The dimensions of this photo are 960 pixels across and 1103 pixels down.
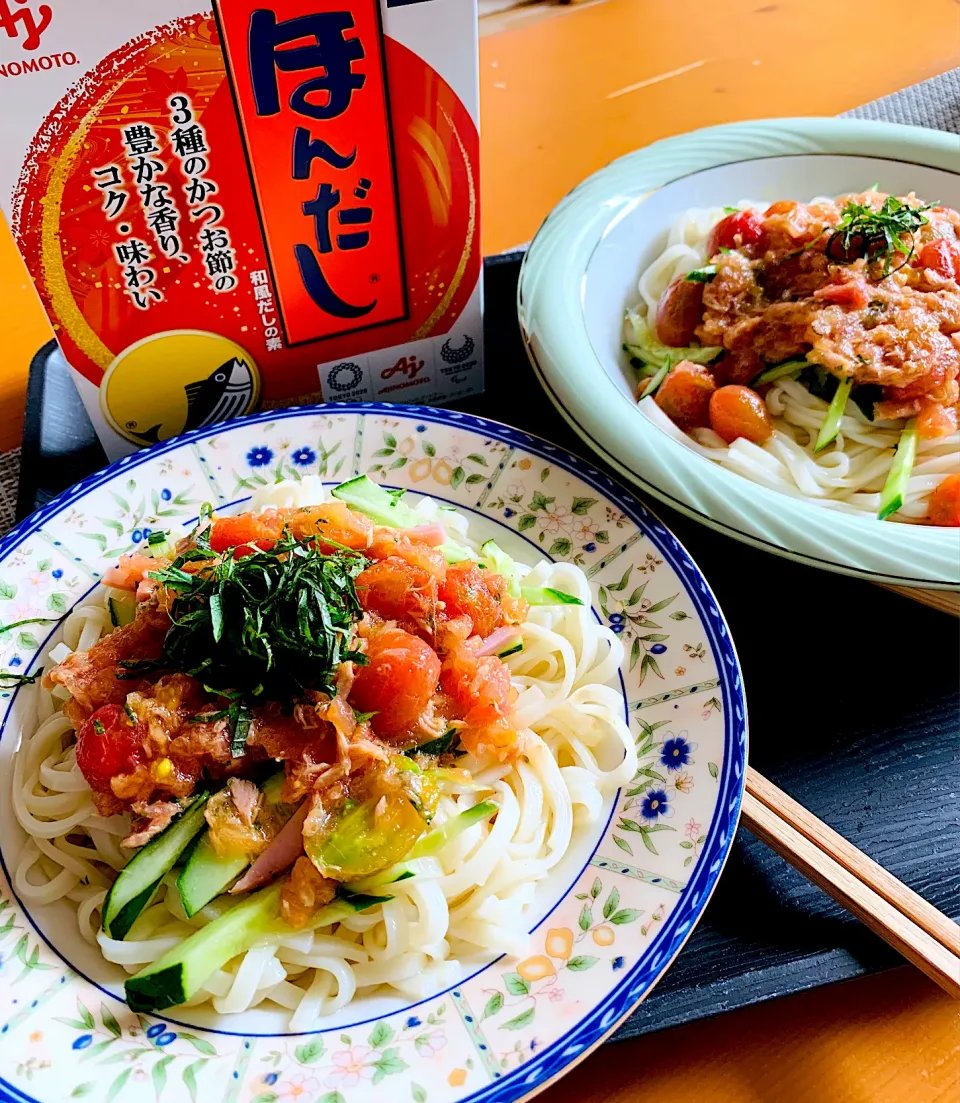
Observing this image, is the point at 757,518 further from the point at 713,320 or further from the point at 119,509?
the point at 119,509

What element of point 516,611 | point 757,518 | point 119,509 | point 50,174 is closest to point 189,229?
point 50,174

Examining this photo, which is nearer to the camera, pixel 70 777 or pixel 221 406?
pixel 70 777

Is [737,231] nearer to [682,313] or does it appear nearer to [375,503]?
[682,313]

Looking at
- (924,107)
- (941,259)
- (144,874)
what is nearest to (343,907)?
Answer: (144,874)

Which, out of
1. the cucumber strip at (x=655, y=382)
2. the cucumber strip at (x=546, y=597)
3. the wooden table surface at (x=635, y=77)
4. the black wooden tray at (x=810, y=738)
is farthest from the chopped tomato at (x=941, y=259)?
the cucumber strip at (x=546, y=597)

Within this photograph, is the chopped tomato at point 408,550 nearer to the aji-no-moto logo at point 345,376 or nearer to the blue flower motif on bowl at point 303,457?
the blue flower motif on bowl at point 303,457
